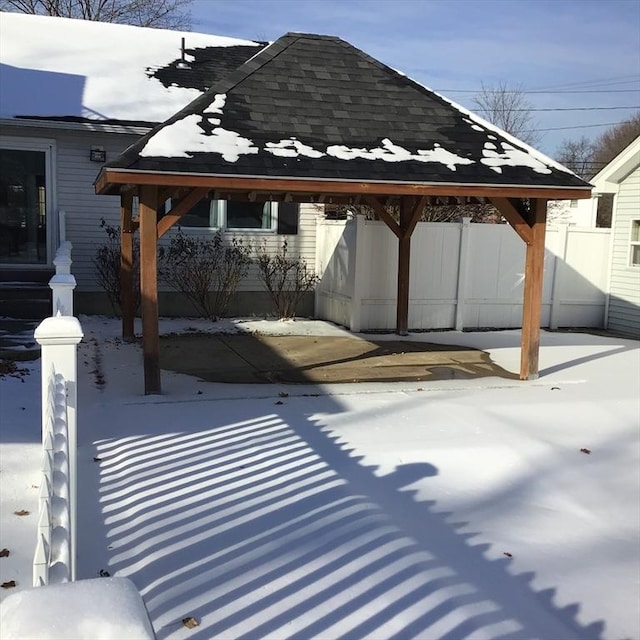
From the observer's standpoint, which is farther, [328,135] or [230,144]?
[328,135]

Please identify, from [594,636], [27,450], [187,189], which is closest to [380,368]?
[187,189]

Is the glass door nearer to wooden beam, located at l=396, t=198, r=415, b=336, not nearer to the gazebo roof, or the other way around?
the gazebo roof

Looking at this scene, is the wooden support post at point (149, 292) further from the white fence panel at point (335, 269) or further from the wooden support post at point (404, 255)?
the white fence panel at point (335, 269)

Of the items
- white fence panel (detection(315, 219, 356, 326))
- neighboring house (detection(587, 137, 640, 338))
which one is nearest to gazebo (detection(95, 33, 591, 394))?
white fence panel (detection(315, 219, 356, 326))

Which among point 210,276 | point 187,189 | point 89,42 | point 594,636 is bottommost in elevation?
point 594,636

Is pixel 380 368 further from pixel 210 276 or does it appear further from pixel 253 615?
pixel 253 615

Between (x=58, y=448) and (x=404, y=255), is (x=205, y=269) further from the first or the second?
(x=58, y=448)

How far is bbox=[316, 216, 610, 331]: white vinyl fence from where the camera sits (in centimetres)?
1195

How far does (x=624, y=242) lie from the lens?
12.9 meters

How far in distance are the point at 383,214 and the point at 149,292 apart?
508 cm

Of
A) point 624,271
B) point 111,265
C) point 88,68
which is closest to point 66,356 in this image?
point 111,265

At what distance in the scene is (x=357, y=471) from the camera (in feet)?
16.2

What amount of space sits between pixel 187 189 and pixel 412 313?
18.5ft

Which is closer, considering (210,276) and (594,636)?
(594,636)
